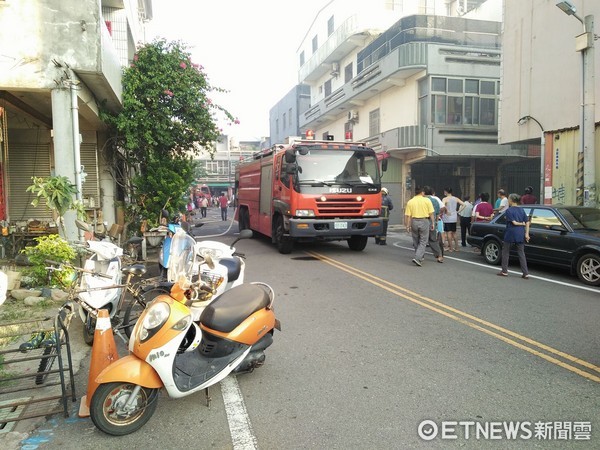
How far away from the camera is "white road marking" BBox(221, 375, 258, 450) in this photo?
3.01 metres

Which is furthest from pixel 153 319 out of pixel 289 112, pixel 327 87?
pixel 289 112

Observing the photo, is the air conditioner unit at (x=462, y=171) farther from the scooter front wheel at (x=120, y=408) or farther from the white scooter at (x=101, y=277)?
the scooter front wheel at (x=120, y=408)

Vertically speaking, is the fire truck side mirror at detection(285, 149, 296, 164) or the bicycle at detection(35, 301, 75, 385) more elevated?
the fire truck side mirror at detection(285, 149, 296, 164)

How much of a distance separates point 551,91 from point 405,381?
554 inches

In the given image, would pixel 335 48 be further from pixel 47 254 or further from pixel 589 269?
pixel 47 254

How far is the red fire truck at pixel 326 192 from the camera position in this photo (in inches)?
413

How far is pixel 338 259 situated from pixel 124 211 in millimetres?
7212

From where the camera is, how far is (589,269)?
7.98m

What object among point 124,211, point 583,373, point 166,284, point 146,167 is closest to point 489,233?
point 583,373

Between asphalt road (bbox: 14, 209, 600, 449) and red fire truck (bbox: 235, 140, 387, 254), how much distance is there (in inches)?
139

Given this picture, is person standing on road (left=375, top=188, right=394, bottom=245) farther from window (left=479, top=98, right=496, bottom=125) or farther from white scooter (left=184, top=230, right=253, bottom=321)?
window (left=479, top=98, right=496, bottom=125)

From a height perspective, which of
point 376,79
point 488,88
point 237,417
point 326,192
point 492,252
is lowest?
point 237,417

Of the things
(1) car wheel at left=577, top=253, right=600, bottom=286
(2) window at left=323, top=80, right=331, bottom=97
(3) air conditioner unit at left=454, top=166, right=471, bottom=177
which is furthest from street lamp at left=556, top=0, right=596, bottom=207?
(2) window at left=323, top=80, right=331, bottom=97

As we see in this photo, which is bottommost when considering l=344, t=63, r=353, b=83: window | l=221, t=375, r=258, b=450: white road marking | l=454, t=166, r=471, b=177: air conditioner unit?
l=221, t=375, r=258, b=450: white road marking
